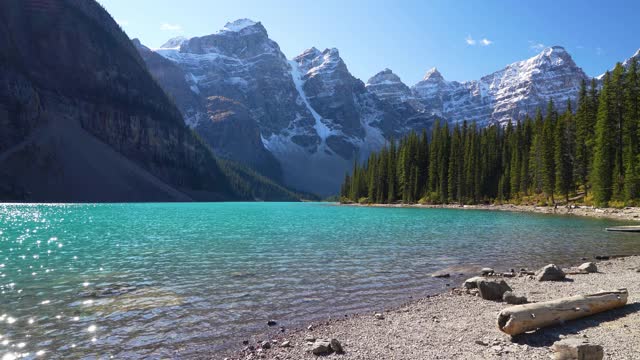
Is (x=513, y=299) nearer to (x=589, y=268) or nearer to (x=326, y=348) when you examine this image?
(x=326, y=348)

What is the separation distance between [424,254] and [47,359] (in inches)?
882

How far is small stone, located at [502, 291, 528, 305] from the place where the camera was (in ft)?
46.3

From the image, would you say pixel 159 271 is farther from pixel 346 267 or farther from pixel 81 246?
pixel 81 246

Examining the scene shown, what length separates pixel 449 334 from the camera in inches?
457

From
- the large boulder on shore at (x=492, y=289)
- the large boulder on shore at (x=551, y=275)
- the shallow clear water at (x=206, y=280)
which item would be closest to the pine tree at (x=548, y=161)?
Result: the shallow clear water at (x=206, y=280)

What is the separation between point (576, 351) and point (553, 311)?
2.96 meters

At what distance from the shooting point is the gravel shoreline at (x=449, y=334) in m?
9.84

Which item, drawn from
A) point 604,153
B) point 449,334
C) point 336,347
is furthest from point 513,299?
point 604,153

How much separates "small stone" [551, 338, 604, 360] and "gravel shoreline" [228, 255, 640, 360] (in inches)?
29.1

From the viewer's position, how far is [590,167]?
73750mm

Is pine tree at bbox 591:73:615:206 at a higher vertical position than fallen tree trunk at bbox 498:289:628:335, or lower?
higher

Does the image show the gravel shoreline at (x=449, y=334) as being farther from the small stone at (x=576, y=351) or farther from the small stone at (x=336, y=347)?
the small stone at (x=576, y=351)

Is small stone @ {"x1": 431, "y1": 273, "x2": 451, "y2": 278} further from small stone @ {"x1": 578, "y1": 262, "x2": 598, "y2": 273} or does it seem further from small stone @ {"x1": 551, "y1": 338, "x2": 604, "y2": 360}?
small stone @ {"x1": 551, "y1": 338, "x2": 604, "y2": 360}

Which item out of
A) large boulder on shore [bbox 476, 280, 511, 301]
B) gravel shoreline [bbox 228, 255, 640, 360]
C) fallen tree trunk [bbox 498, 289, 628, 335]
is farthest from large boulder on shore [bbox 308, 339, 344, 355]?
large boulder on shore [bbox 476, 280, 511, 301]
